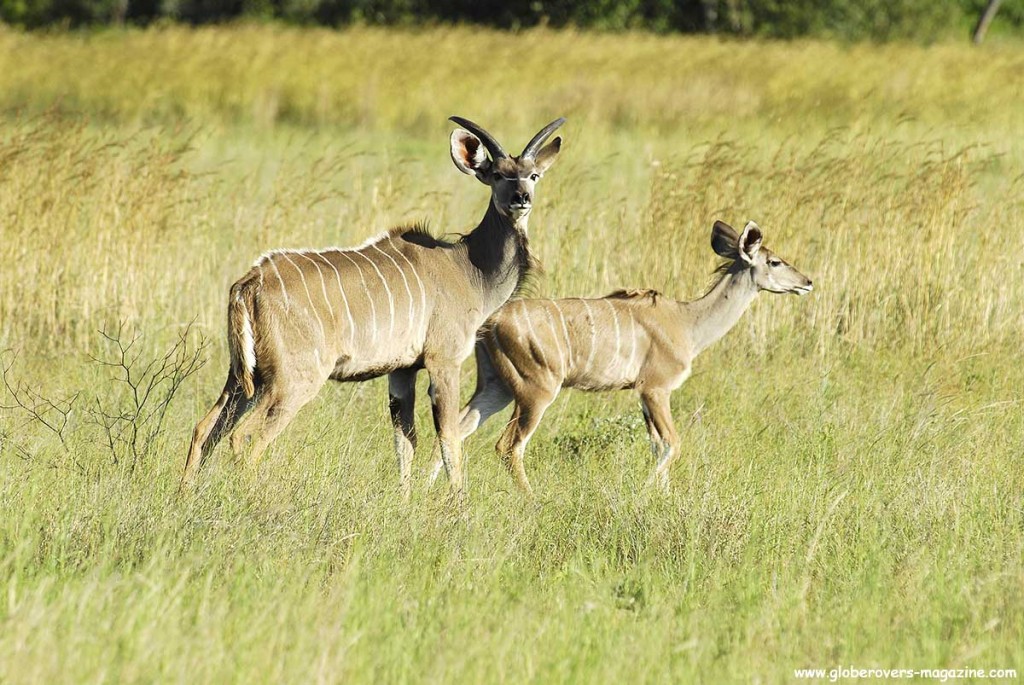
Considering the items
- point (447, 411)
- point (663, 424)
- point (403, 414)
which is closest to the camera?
point (447, 411)

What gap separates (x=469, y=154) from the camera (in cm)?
660

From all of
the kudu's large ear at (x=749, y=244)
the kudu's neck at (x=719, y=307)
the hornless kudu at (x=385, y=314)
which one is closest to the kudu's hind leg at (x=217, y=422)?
the hornless kudu at (x=385, y=314)

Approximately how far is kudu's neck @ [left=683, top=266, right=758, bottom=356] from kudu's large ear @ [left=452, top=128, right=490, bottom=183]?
1323mm

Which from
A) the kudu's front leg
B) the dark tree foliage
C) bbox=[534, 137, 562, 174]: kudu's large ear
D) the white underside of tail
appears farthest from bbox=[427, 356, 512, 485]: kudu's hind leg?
the dark tree foliage

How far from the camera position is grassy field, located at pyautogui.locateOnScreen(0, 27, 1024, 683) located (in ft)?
12.9

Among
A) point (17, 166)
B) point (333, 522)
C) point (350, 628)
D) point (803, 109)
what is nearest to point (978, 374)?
point (333, 522)

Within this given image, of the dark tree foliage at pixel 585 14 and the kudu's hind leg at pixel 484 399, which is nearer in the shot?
the kudu's hind leg at pixel 484 399

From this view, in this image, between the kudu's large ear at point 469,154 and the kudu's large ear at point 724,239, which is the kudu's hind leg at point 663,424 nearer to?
the kudu's large ear at point 724,239

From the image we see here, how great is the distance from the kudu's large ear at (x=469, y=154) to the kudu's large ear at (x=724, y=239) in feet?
4.64

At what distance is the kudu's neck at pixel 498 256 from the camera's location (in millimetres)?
6438

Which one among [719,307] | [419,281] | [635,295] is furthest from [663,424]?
[419,281]

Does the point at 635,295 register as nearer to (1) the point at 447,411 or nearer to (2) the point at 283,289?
(1) the point at 447,411

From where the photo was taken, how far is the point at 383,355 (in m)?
5.87

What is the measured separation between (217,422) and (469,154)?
72.5 inches
